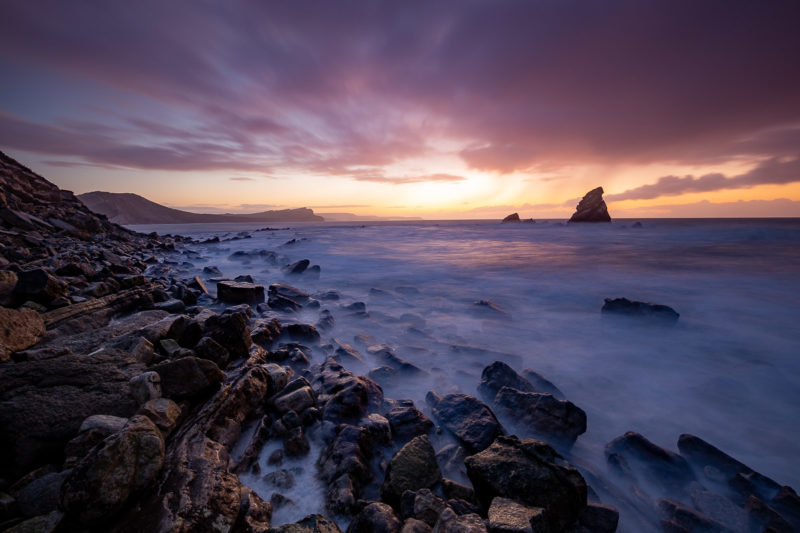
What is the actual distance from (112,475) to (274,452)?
111 centimetres

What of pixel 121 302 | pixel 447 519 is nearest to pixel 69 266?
pixel 121 302

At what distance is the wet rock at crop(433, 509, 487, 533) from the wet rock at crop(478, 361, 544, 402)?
6.22 ft

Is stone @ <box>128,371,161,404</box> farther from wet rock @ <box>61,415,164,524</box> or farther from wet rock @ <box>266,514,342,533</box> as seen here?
wet rock @ <box>266,514,342,533</box>

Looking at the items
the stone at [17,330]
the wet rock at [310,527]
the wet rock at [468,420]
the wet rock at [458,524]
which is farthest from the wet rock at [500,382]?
the stone at [17,330]

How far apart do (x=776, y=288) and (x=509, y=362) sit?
9477 mm

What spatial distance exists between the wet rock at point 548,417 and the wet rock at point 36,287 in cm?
548

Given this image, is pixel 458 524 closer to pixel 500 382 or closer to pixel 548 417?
pixel 548 417

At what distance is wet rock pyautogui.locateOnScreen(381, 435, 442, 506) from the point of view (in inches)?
79.8

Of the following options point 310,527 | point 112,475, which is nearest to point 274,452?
point 310,527

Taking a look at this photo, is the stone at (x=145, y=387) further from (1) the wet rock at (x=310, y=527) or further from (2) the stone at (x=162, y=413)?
(1) the wet rock at (x=310, y=527)

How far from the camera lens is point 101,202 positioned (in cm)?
11062

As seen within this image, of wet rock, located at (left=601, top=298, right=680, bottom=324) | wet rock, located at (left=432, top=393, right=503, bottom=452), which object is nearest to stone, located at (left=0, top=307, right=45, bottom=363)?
wet rock, located at (left=432, top=393, right=503, bottom=452)

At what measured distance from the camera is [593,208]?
54.1 metres

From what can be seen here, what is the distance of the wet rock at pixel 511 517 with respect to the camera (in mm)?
1558
